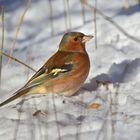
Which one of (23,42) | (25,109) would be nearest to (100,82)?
(25,109)

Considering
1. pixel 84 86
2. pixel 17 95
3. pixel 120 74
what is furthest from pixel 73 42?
pixel 17 95

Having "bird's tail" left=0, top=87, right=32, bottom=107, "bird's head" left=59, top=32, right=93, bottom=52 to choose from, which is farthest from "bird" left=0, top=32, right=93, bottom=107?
"bird's head" left=59, top=32, right=93, bottom=52

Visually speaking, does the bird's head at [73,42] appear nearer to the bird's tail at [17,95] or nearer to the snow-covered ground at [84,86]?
the snow-covered ground at [84,86]


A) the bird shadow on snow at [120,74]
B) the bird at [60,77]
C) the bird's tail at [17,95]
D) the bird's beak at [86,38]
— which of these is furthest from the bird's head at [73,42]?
the bird's tail at [17,95]

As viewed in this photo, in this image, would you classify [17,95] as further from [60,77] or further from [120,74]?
[120,74]

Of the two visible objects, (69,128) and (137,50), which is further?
(137,50)

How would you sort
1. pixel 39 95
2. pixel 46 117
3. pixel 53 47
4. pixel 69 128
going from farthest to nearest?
pixel 53 47 < pixel 39 95 < pixel 46 117 < pixel 69 128

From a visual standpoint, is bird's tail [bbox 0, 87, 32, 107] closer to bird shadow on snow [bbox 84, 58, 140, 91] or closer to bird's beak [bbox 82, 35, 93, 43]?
bird shadow on snow [bbox 84, 58, 140, 91]

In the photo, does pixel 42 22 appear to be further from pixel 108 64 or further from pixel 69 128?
pixel 69 128

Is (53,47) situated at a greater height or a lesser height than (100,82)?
greater
